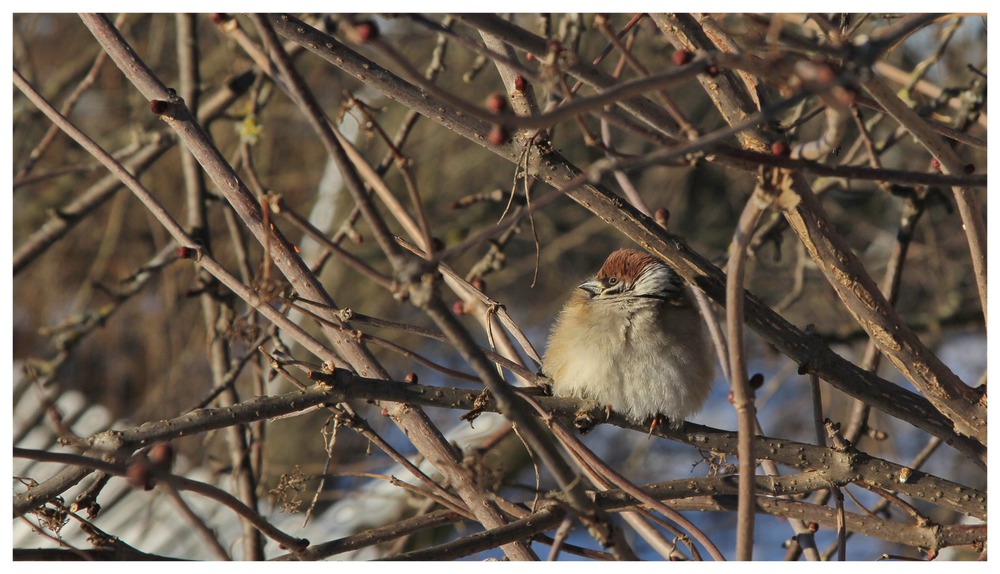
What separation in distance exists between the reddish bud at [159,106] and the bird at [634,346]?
132 cm

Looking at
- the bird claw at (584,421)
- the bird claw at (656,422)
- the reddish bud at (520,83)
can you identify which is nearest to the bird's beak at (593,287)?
the bird claw at (656,422)

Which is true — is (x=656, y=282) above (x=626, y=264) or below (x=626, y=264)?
below

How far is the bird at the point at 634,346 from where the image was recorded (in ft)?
9.07

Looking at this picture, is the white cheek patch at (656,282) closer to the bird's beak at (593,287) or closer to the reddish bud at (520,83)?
the bird's beak at (593,287)

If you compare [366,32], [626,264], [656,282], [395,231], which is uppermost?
[395,231]

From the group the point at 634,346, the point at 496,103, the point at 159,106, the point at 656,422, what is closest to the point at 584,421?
the point at 656,422

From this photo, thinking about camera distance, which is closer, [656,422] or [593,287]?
[656,422]

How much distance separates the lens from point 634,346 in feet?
9.65

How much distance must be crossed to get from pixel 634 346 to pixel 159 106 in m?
1.58

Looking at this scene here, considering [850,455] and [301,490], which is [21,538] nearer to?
[301,490]

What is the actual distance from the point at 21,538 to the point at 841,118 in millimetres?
7476

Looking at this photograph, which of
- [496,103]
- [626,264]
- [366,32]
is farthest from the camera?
[626,264]

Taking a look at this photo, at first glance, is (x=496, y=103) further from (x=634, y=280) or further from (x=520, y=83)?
(x=634, y=280)

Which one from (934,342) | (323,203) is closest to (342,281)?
(323,203)
